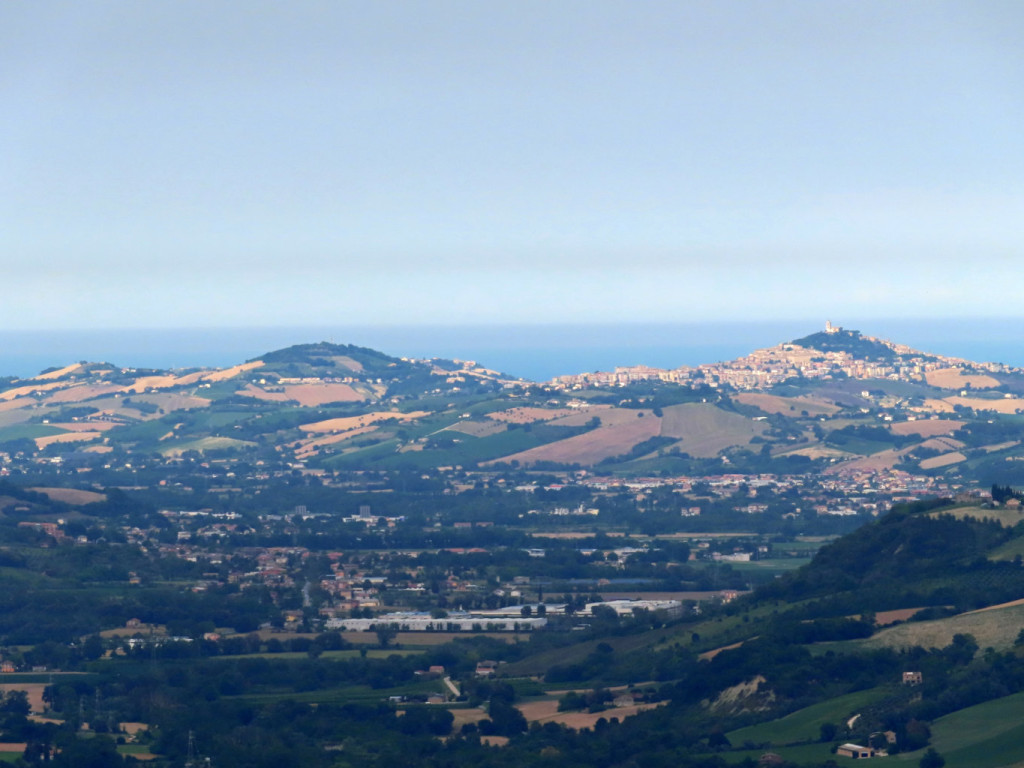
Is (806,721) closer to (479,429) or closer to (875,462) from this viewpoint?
(875,462)

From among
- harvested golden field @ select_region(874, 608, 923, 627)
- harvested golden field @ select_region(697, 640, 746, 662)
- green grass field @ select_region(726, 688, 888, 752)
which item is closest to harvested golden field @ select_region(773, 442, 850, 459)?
harvested golden field @ select_region(874, 608, 923, 627)

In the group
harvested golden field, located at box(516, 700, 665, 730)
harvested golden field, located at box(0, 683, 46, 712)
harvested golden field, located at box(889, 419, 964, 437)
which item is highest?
harvested golden field, located at box(889, 419, 964, 437)

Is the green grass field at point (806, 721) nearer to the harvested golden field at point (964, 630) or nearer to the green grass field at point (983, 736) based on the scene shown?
the green grass field at point (983, 736)

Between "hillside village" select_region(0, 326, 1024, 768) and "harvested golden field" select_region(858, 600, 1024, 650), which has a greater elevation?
"harvested golden field" select_region(858, 600, 1024, 650)

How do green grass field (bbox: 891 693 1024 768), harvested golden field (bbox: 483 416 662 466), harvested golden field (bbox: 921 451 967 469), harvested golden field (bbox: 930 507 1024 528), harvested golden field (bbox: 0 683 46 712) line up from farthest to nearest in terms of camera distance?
harvested golden field (bbox: 483 416 662 466), harvested golden field (bbox: 921 451 967 469), harvested golden field (bbox: 930 507 1024 528), harvested golden field (bbox: 0 683 46 712), green grass field (bbox: 891 693 1024 768)

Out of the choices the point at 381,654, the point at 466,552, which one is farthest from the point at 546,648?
the point at 466,552

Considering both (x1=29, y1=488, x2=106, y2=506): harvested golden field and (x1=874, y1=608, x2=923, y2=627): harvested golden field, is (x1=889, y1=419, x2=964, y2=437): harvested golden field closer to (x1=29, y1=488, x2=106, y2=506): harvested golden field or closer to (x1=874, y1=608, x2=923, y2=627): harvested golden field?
(x1=29, y1=488, x2=106, y2=506): harvested golden field

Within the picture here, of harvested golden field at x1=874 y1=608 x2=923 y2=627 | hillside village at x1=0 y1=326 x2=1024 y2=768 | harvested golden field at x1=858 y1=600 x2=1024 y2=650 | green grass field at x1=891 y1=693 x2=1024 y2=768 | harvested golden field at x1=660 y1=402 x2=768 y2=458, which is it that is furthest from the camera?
harvested golden field at x1=660 y1=402 x2=768 y2=458
